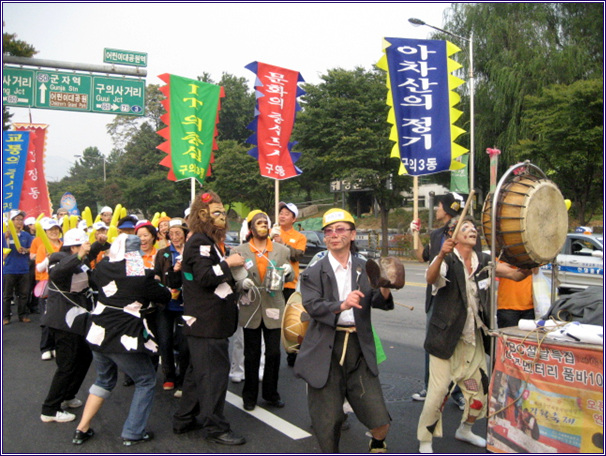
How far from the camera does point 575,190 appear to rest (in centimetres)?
2108

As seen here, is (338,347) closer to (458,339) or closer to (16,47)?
(458,339)

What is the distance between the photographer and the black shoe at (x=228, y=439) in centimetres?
424

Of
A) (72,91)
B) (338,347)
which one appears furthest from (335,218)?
(72,91)

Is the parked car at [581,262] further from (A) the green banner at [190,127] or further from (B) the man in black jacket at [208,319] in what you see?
(B) the man in black jacket at [208,319]

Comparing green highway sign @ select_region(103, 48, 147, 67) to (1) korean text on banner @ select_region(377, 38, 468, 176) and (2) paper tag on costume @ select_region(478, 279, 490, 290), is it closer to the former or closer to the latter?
(1) korean text on banner @ select_region(377, 38, 468, 176)

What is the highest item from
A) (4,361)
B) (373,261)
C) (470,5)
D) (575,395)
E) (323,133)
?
(470,5)

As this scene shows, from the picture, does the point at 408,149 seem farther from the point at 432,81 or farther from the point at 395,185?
the point at 395,185

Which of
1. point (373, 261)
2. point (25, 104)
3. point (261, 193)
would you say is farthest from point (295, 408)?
point (261, 193)

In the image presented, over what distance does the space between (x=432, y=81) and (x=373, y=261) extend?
4.50 m

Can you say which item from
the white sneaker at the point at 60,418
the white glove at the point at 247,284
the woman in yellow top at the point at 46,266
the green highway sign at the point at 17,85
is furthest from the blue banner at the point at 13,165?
the white glove at the point at 247,284

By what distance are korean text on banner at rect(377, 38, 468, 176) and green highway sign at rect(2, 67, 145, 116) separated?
764 cm

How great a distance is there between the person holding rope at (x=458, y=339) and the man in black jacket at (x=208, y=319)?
156 centimetres

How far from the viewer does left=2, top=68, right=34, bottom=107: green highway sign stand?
12.3 m

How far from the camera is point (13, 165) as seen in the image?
40.0 ft
